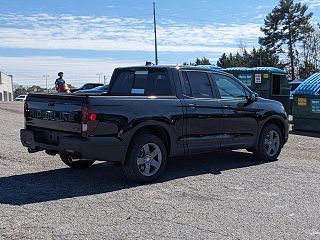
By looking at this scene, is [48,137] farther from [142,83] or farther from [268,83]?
[268,83]

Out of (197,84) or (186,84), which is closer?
(186,84)

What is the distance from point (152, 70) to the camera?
8000 millimetres

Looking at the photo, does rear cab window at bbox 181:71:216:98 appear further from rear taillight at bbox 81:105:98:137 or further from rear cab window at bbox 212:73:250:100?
rear taillight at bbox 81:105:98:137

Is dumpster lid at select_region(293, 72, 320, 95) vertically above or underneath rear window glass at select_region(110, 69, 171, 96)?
underneath

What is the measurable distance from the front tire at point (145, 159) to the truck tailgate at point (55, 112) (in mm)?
910

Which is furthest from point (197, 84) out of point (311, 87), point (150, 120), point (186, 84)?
point (311, 87)

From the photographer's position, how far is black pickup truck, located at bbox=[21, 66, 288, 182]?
6.69 m

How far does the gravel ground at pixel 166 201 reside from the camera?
4996mm

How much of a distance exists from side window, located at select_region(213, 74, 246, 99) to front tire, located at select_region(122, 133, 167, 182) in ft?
6.16

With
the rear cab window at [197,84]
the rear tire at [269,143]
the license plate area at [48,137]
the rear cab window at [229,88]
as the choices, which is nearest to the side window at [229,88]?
the rear cab window at [229,88]

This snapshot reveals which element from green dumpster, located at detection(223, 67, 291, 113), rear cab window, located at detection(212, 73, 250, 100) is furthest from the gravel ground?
green dumpster, located at detection(223, 67, 291, 113)

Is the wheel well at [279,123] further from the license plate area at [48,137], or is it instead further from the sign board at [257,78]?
the sign board at [257,78]

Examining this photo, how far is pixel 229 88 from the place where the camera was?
8812 millimetres

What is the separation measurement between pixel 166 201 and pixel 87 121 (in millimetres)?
1563
